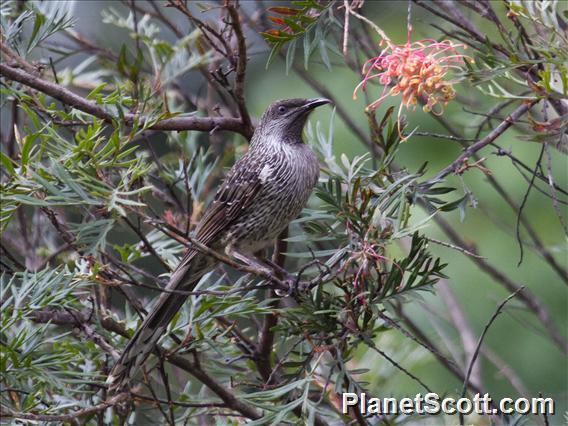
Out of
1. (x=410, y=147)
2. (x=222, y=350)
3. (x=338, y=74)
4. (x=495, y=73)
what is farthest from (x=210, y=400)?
(x=338, y=74)

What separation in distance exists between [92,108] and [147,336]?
0.77m

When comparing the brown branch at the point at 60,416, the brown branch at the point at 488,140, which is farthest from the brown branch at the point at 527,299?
the brown branch at the point at 60,416

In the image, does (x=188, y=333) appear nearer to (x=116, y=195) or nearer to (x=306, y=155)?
(x=116, y=195)

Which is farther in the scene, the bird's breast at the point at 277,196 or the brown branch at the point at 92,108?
the bird's breast at the point at 277,196

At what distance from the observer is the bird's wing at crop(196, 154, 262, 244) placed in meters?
3.76

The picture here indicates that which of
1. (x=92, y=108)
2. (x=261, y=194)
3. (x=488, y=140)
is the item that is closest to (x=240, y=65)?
(x=92, y=108)

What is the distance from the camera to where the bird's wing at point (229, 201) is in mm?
3762

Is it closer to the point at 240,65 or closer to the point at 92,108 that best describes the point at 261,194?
the point at 240,65

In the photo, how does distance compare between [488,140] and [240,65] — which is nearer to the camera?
[488,140]

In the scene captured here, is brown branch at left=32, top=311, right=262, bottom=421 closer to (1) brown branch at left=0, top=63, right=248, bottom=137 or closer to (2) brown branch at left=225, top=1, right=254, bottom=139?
(1) brown branch at left=0, top=63, right=248, bottom=137

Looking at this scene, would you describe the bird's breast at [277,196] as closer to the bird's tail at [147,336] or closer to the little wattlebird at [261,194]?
the little wattlebird at [261,194]

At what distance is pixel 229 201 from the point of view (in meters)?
3.77

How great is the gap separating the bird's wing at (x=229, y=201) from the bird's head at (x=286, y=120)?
0.77 feet

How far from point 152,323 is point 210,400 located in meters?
0.34
